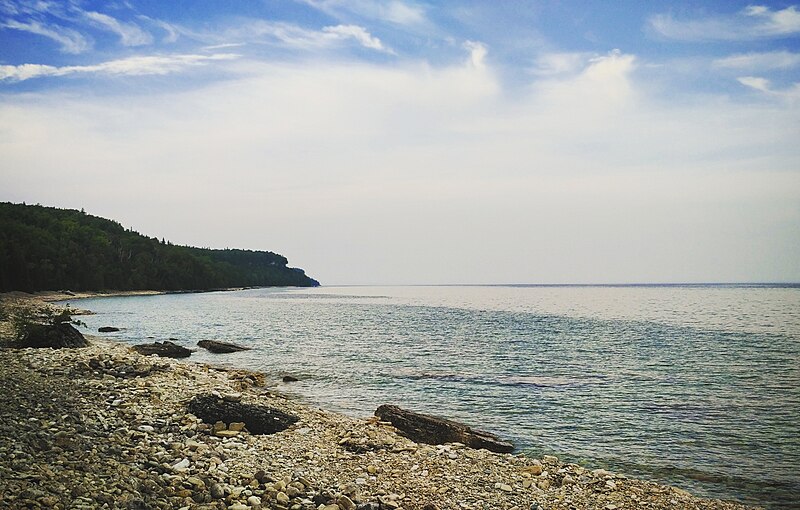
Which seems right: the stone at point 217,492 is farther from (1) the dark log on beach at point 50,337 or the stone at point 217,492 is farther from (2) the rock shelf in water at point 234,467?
(1) the dark log on beach at point 50,337

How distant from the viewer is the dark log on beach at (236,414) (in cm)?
1623

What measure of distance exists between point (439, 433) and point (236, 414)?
6573 millimetres

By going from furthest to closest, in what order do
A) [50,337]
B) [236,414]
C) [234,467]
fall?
[50,337] < [236,414] < [234,467]

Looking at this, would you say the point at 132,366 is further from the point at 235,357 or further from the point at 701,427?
the point at 701,427

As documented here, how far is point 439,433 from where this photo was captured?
17.9 metres

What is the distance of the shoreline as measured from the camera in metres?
10.1

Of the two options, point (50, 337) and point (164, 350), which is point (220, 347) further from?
point (50, 337)

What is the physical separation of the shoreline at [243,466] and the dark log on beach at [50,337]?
10.6 meters

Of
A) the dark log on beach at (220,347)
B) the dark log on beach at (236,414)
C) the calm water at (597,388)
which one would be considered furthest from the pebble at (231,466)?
the dark log on beach at (220,347)

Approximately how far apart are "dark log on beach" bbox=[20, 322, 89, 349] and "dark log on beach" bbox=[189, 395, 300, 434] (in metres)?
15.8

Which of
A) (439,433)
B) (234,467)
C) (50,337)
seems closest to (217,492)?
(234,467)

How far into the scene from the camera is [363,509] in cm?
1070

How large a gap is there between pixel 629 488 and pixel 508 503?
3.83m

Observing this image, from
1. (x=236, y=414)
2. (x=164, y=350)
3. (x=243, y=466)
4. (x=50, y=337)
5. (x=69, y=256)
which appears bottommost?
(x=164, y=350)
